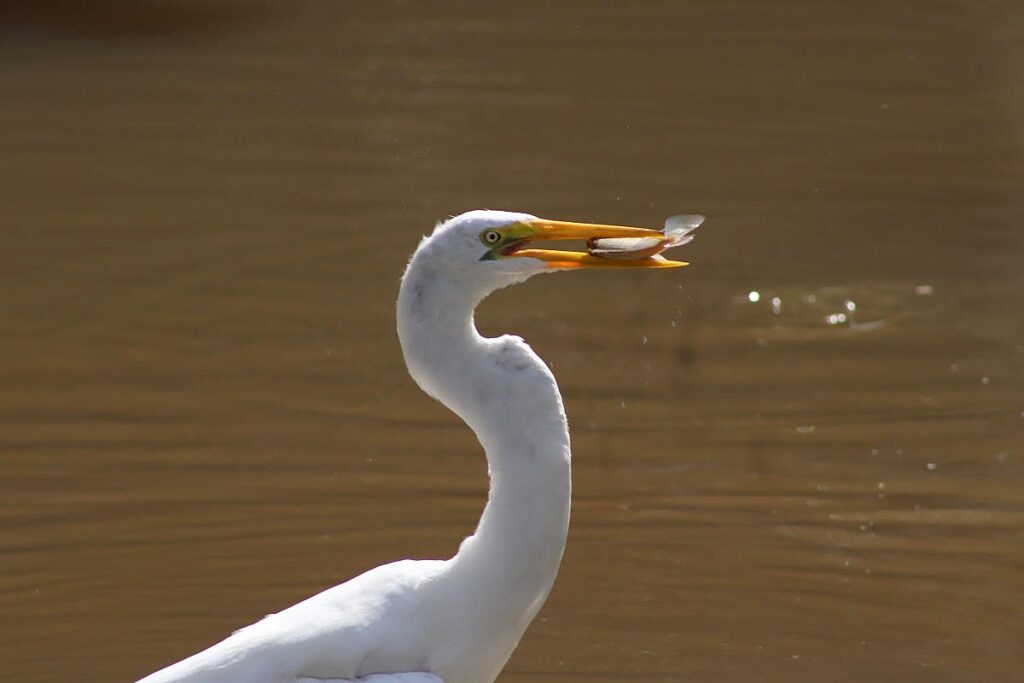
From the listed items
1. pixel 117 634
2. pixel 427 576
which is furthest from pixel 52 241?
pixel 427 576

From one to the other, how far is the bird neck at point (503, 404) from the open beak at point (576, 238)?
0.49 ft

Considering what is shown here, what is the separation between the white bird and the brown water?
1.37 metres

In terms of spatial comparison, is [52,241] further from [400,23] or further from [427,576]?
[427,576]

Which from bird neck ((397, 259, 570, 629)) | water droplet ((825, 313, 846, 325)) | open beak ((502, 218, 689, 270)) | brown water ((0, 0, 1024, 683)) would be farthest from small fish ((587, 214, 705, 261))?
water droplet ((825, 313, 846, 325))

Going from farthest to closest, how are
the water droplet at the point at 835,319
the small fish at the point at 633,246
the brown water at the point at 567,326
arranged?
the water droplet at the point at 835,319
the brown water at the point at 567,326
the small fish at the point at 633,246

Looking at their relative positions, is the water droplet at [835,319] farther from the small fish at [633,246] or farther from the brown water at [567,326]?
the small fish at [633,246]

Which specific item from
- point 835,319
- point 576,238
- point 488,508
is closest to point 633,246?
point 576,238

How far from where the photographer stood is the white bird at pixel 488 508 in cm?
342

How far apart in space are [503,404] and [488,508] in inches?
10.6

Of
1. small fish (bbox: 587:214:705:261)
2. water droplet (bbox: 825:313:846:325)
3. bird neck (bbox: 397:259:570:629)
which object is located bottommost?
water droplet (bbox: 825:313:846:325)

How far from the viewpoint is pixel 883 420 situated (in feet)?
21.6

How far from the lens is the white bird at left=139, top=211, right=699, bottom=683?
3.42 m

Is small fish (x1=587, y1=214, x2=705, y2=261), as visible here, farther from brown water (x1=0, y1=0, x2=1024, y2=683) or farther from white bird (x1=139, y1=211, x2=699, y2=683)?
brown water (x1=0, y1=0, x2=1024, y2=683)

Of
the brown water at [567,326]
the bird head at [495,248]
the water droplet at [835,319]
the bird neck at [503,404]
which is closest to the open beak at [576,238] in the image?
the bird head at [495,248]
